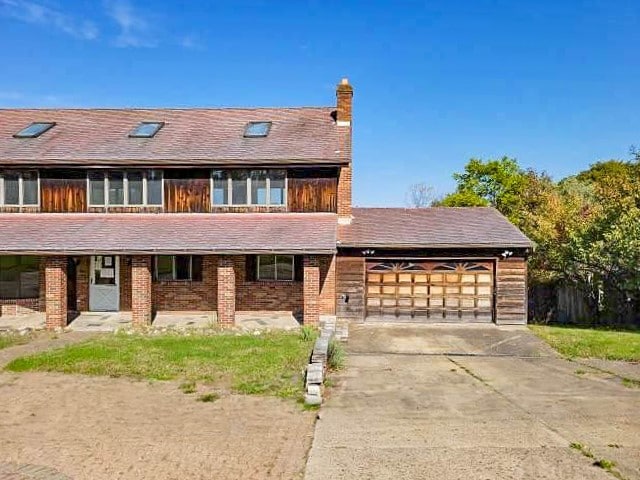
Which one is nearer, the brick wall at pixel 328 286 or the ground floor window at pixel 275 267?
the brick wall at pixel 328 286

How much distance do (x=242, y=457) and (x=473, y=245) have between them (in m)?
11.8

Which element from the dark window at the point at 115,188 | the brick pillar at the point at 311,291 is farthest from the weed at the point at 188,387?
the dark window at the point at 115,188

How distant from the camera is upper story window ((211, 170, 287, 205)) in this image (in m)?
18.2

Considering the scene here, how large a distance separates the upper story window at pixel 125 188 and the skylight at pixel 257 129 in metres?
3.65

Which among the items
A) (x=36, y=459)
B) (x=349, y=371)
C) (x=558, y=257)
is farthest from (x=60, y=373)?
(x=558, y=257)

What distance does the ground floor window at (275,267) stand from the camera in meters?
18.0

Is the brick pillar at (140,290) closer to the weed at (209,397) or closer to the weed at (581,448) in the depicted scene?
the weed at (209,397)

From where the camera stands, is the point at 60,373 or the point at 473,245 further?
the point at 473,245

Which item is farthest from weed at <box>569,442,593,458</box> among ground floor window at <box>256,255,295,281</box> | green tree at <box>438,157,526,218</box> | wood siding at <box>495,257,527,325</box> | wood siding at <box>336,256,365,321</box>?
green tree at <box>438,157,526,218</box>

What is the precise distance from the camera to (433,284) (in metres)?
17.2

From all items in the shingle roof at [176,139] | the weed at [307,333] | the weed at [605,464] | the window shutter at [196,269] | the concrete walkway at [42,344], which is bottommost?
the concrete walkway at [42,344]

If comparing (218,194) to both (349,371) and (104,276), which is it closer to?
(104,276)

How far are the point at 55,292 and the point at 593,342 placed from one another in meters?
14.8

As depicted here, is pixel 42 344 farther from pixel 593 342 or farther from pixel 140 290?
pixel 593 342
